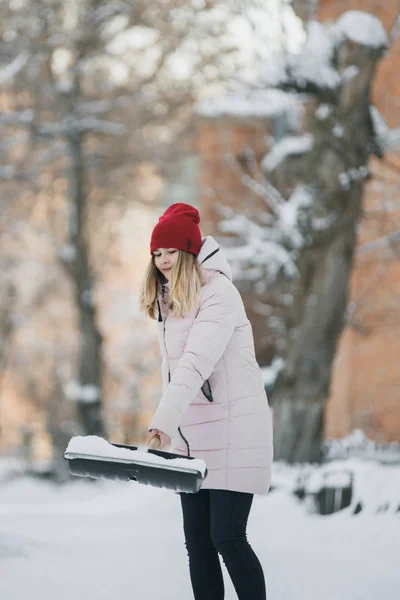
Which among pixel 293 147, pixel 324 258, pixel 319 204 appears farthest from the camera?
pixel 293 147

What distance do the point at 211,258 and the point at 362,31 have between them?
5579 mm

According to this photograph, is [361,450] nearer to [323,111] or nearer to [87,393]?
[87,393]

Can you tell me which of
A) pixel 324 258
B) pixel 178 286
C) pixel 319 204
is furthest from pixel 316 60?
pixel 178 286

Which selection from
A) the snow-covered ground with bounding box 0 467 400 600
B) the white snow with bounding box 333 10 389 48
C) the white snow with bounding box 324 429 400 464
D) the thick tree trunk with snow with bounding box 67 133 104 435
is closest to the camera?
the snow-covered ground with bounding box 0 467 400 600

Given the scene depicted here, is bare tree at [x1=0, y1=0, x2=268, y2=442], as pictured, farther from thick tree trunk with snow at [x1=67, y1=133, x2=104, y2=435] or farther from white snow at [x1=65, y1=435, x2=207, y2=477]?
white snow at [x1=65, y1=435, x2=207, y2=477]

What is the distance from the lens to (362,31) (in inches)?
312

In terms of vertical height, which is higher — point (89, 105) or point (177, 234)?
point (89, 105)

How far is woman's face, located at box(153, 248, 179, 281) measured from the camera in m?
2.99

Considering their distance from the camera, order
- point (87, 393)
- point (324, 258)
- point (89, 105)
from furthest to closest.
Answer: point (87, 393) → point (89, 105) → point (324, 258)

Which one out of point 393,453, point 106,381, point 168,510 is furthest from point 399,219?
point 106,381

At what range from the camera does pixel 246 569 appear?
2795 millimetres

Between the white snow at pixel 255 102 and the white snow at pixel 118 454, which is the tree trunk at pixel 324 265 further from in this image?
the white snow at pixel 118 454

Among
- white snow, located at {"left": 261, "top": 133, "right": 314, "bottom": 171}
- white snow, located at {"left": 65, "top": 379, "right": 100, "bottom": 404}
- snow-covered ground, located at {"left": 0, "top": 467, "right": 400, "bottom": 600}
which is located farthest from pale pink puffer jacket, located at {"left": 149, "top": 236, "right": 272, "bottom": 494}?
white snow, located at {"left": 65, "top": 379, "right": 100, "bottom": 404}

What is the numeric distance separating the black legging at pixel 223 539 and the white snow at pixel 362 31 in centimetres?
587
